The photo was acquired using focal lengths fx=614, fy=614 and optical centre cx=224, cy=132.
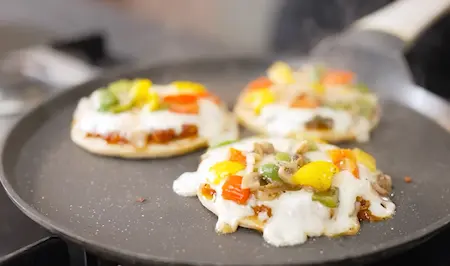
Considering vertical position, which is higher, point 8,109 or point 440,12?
point 440,12

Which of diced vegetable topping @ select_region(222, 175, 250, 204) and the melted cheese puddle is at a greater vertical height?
diced vegetable topping @ select_region(222, 175, 250, 204)

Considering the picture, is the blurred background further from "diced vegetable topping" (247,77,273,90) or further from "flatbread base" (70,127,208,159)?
"flatbread base" (70,127,208,159)

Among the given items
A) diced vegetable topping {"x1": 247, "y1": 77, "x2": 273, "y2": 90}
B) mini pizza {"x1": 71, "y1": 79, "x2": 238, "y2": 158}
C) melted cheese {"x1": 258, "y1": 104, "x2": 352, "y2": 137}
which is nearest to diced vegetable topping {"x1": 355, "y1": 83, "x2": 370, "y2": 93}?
melted cheese {"x1": 258, "y1": 104, "x2": 352, "y2": 137}

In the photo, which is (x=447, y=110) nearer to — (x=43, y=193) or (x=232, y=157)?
(x=232, y=157)

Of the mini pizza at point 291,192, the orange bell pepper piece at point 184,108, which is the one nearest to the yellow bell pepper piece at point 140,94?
the orange bell pepper piece at point 184,108

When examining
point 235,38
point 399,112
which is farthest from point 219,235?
point 235,38

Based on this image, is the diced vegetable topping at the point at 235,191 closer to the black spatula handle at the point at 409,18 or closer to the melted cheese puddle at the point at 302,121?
the melted cheese puddle at the point at 302,121
